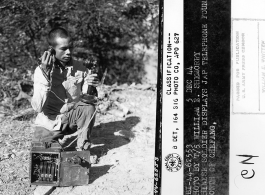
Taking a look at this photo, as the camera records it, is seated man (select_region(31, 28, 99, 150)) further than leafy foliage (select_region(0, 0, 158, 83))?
No

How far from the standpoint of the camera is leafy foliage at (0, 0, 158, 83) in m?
4.79

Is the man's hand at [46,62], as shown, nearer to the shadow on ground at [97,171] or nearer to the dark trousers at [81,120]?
the dark trousers at [81,120]

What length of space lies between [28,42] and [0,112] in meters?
0.90

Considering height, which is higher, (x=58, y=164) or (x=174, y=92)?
(x=174, y=92)

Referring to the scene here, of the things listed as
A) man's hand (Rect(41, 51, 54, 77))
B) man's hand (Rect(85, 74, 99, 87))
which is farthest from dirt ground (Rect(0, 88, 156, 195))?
man's hand (Rect(41, 51, 54, 77))

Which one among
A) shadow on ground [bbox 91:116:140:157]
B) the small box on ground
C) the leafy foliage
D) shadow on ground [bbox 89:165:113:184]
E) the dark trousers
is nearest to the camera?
the small box on ground

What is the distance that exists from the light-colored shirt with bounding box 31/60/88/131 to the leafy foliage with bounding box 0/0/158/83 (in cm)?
125

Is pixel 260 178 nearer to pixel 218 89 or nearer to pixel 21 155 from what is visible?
pixel 218 89

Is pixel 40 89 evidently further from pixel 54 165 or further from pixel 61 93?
pixel 54 165

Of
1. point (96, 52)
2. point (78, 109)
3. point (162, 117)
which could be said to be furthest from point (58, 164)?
point (96, 52)

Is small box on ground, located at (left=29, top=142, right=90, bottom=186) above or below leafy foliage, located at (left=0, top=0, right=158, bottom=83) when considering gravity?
below

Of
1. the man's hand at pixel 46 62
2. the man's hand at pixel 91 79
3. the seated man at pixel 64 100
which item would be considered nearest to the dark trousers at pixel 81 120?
the seated man at pixel 64 100

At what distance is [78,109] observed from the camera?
3.70 metres

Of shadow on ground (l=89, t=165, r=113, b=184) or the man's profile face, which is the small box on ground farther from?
the man's profile face
